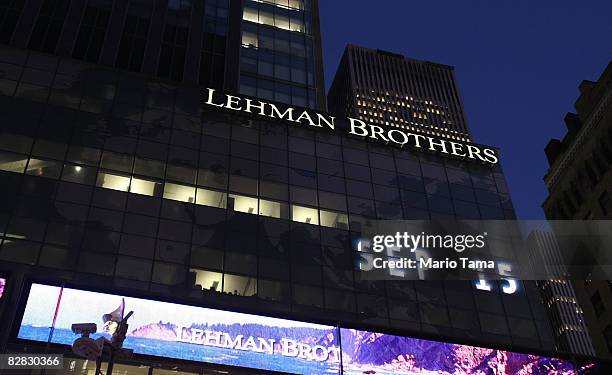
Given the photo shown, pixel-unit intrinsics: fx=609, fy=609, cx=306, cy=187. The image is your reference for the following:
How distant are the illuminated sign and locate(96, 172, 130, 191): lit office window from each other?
11881mm

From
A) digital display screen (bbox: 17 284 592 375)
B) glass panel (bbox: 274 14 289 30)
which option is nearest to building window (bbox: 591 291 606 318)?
digital display screen (bbox: 17 284 592 375)

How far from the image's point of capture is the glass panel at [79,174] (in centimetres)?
4578

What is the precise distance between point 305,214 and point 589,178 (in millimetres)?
56383

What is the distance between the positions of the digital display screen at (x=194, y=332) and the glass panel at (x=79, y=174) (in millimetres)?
13330

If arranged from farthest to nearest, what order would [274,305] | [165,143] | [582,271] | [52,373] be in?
1. [582,271]
2. [165,143]
3. [274,305]
4. [52,373]

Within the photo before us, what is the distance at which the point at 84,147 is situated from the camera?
4812 cm

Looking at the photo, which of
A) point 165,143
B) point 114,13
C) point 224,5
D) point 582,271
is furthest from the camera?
point 582,271

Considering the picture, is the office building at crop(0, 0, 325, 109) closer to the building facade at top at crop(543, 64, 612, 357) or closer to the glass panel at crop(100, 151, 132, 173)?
the glass panel at crop(100, 151, 132, 173)

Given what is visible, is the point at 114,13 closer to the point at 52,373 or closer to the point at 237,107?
the point at 237,107

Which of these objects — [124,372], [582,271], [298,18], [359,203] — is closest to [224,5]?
[298,18]

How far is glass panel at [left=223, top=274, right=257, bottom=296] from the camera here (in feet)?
143

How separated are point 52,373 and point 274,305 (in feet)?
51.7

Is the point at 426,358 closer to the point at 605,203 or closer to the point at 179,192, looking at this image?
the point at 179,192

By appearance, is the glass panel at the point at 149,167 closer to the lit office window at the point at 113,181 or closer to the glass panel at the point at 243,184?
the lit office window at the point at 113,181
